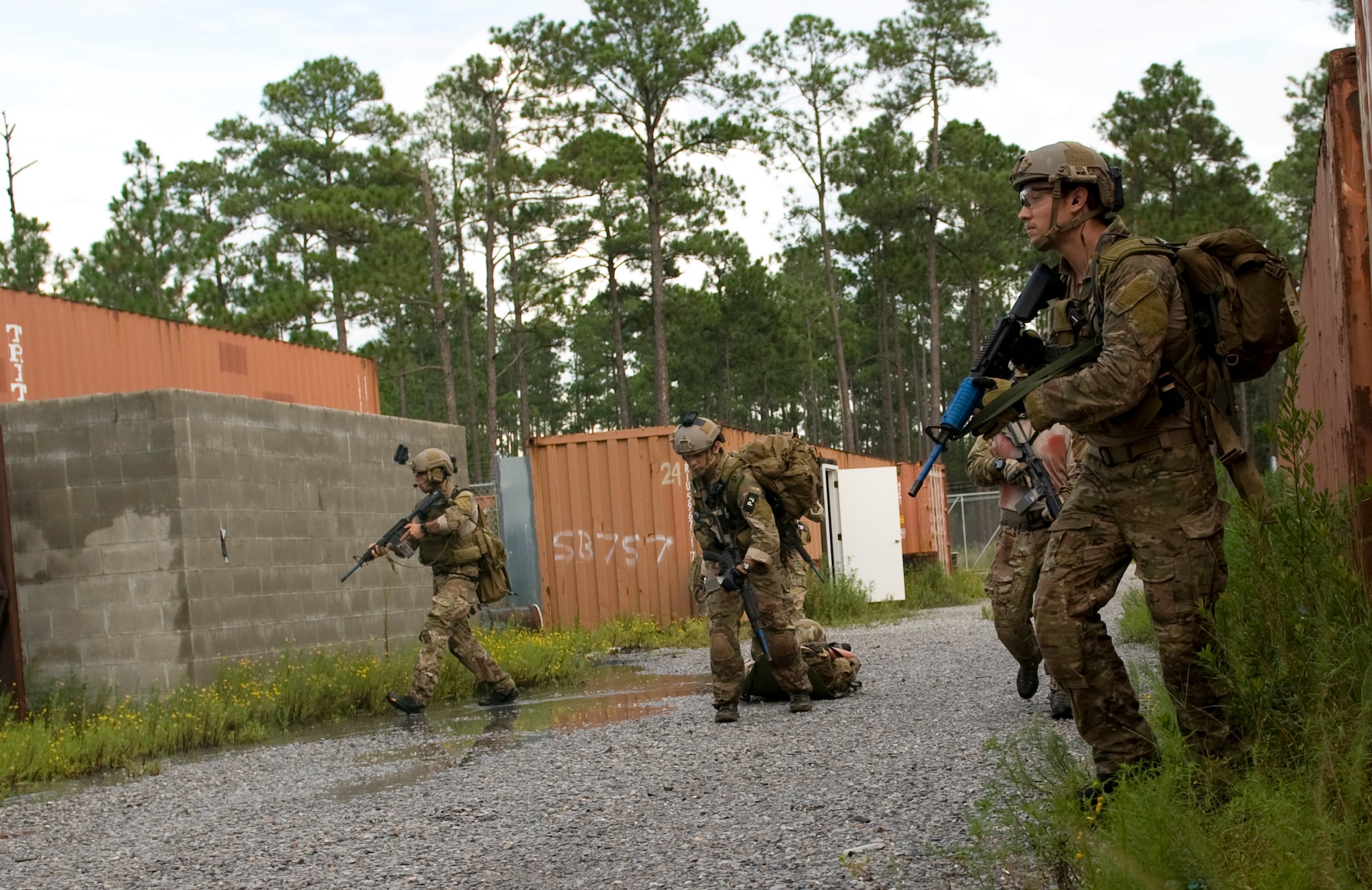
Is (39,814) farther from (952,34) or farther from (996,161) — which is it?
(996,161)

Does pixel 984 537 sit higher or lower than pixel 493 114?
lower

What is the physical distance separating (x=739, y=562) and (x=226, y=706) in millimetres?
3685

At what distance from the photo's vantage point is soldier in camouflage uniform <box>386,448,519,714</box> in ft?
31.8

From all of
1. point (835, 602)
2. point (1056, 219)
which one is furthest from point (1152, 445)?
point (835, 602)

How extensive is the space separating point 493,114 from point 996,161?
1692cm

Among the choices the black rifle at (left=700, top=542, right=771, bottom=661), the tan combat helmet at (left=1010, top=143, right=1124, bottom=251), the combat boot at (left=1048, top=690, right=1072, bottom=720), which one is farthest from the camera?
the black rifle at (left=700, top=542, right=771, bottom=661)

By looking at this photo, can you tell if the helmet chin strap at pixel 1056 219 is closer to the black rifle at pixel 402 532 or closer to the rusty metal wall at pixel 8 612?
the black rifle at pixel 402 532

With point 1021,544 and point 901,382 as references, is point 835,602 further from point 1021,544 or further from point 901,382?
point 901,382

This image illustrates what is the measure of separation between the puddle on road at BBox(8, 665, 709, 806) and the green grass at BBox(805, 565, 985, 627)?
17.4 feet

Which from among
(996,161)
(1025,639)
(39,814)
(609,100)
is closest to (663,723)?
(1025,639)

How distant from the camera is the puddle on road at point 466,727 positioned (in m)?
7.14

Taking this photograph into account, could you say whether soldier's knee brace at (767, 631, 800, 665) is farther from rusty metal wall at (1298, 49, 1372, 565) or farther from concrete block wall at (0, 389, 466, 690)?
concrete block wall at (0, 389, 466, 690)

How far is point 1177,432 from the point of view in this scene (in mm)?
3988

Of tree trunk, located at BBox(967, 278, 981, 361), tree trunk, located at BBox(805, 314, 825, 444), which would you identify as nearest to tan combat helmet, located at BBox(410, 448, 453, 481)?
tree trunk, located at BBox(805, 314, 825, 444)
